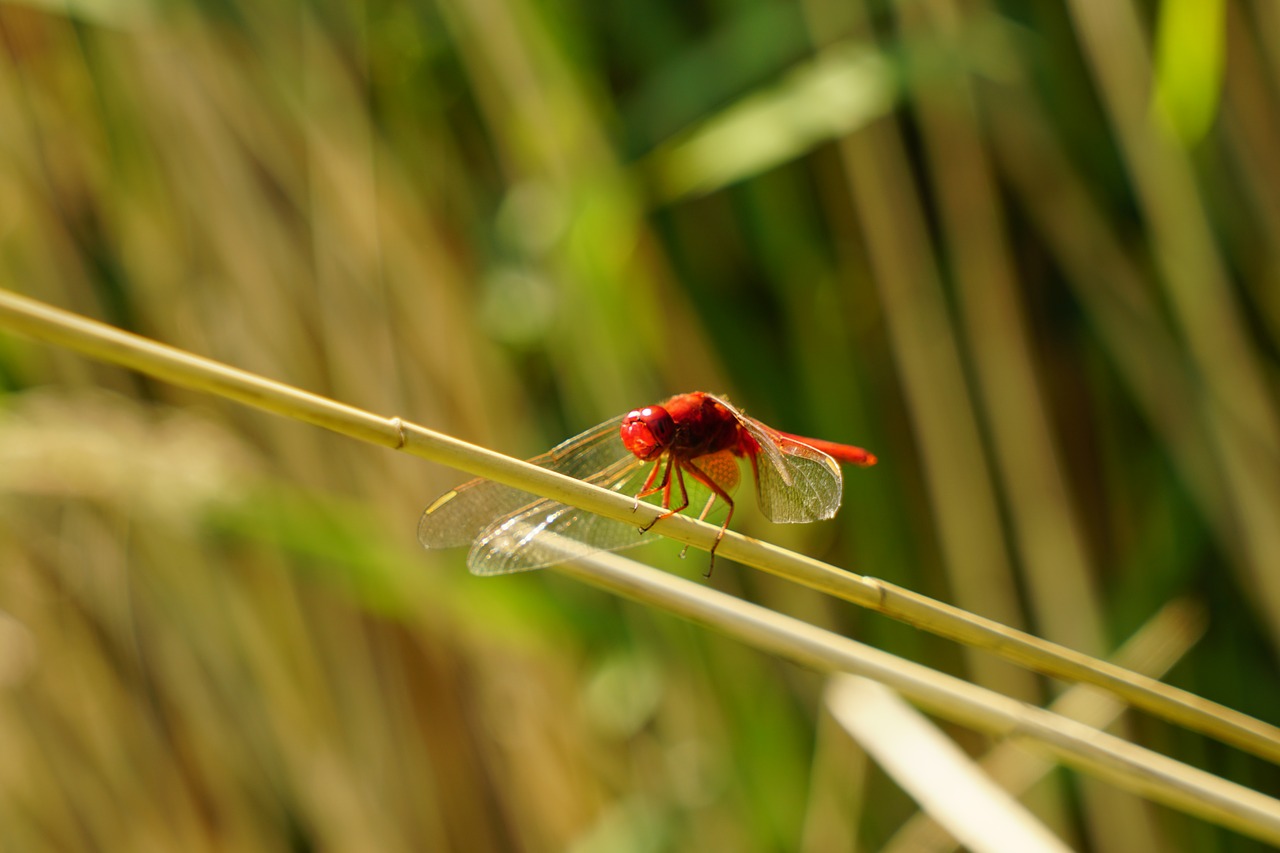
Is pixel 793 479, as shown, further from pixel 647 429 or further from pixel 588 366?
pixel 588 366

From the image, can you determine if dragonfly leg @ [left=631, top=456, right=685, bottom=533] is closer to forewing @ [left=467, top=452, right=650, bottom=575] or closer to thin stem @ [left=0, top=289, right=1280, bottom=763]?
forewing @ [left=467, top=452, right=650, bottom=575]

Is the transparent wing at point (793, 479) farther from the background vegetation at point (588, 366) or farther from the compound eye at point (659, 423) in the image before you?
the background vegetation at point (588, 366)

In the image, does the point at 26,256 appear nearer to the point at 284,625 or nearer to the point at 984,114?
the point at 284,625

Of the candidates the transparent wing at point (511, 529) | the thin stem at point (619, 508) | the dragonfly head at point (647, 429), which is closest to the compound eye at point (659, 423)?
the dragonfly head at point (647, 429)

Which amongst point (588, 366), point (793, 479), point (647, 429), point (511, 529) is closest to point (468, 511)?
point (511, 529)

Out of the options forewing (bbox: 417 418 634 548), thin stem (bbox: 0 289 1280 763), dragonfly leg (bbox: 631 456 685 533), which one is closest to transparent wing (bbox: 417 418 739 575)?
forewing (bbox: 417 418 634 548)

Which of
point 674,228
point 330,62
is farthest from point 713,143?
point 330,62
